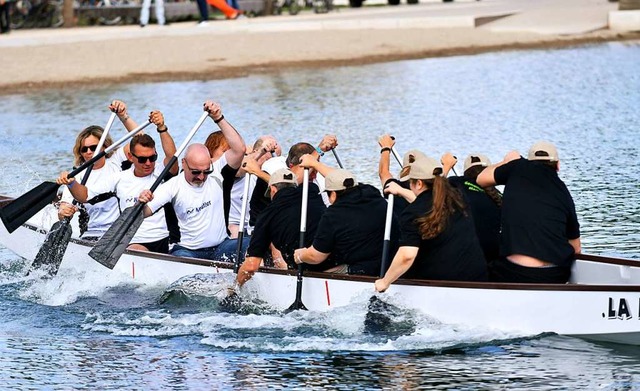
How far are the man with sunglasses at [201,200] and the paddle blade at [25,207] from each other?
1.52m

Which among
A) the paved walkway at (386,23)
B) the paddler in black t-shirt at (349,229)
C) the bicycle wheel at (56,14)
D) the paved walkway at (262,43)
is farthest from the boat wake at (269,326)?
the bicycle wheel at (56,14)

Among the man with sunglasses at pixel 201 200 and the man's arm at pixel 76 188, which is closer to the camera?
the man with sunglasses at pixel 201 200

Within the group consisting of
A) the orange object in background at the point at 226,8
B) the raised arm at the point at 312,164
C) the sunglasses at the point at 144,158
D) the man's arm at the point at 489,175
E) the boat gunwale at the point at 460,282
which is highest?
the orange object in background at the point at 226,8

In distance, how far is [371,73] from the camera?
32.2 metres

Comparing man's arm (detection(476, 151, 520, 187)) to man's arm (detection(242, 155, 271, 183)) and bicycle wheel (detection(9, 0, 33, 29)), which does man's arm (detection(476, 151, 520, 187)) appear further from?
bicycle wheel (detection(9, 0, 33, 29))

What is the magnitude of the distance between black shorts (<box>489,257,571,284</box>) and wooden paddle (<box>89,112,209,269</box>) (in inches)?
137

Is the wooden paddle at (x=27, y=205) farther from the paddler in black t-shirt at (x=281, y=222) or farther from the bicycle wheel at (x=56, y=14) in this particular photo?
the bicycle wheel at (x=56, y=14)

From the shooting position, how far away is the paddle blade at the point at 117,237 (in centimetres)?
1303

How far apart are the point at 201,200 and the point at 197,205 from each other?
6 centimetres

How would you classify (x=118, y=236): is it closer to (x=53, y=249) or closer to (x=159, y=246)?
(x=159, y=246)

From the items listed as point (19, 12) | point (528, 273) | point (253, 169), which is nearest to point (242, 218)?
point (253, 169)

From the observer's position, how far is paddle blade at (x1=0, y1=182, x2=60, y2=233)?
561 inches

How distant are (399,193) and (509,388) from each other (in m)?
2.09

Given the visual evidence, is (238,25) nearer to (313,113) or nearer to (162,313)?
(313,113)
